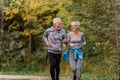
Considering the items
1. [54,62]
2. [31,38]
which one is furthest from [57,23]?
[31,38]

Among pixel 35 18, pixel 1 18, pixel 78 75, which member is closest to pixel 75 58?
pixel 78 75

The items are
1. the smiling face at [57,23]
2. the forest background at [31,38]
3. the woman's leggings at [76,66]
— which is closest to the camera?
the woman's leggings at [76,66]

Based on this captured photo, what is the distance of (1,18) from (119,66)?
9.58m

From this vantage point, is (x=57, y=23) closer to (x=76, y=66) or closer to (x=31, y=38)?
(x=76, y=66)

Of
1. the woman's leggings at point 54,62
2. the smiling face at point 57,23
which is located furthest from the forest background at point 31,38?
the smiling face at point 57,23

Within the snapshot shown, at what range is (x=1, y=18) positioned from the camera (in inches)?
674

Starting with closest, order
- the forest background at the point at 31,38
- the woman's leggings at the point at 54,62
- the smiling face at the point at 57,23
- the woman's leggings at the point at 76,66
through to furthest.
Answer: the woman's leggings at the point at 76,66 < the smiling face at the point at 57,23 < the woman's leggings at the point at 54,62 < the forest background at the point at 31,38

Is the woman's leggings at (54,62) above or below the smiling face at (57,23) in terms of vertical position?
below

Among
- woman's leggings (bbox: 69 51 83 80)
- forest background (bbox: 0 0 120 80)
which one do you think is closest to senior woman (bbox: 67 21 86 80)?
woman's leggings (bbox: 69 51 83 80)

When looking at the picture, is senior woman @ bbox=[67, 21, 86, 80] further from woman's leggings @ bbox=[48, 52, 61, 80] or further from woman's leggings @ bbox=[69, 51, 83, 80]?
woman's leggings @ bbox=[48, 52, 61, 80]

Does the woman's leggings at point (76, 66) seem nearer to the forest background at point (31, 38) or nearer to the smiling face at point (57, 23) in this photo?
the smiling face at point (57, 23)

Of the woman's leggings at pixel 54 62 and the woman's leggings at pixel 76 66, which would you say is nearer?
the woman's leggings at pixel 76 66

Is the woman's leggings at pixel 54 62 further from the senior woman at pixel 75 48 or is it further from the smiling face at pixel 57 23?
the smiling face at pixel 57 23

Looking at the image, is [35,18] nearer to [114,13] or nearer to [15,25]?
[15,25]
